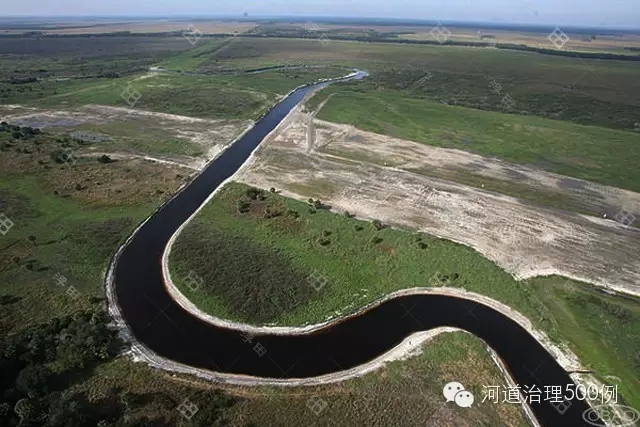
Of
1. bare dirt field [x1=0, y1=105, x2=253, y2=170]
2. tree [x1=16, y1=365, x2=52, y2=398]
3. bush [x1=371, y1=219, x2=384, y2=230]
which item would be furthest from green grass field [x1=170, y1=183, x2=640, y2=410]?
bare dirt field [x1=0, y1=105, x2=253, y2=170]

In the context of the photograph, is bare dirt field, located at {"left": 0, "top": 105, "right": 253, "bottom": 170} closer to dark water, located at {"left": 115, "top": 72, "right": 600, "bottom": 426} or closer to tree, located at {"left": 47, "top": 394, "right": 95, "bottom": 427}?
dark water, located at {"left": 115, "top": 72, "right": 600, "bottom": 426}

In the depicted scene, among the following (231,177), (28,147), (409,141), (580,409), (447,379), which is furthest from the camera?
(409,141)

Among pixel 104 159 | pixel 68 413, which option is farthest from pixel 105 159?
pixel 68 413

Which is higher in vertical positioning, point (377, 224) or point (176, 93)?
point (176, 93)

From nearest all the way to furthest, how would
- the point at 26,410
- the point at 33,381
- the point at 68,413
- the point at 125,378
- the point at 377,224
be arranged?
1. the point at 68,413
2. the point at 26,410
3. the point at 33,381
4. the point at 125,378
5. the point at 377,224

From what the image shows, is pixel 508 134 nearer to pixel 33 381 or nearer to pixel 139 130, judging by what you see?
pixel 139 130

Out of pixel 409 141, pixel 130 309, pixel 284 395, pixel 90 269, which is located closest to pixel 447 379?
pixel 284 395

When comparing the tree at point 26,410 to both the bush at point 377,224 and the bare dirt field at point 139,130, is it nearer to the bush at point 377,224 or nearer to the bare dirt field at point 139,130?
the bush at point 377,224

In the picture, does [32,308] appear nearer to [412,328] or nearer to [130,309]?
[130,309]
